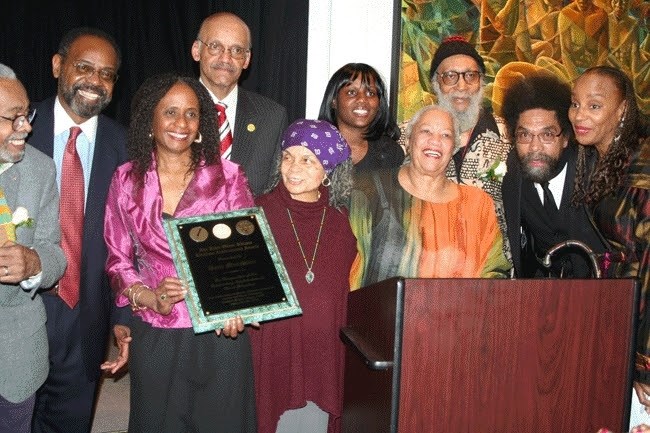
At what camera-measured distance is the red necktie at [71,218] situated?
347 centimetres

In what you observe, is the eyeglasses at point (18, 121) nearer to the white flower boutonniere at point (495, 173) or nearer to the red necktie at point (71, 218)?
the red necktie at point (71, 218)

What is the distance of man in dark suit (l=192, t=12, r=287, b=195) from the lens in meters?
3.87

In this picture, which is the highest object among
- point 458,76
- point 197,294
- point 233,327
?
point 458,76

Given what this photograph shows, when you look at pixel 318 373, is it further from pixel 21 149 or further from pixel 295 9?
pixel 295 9

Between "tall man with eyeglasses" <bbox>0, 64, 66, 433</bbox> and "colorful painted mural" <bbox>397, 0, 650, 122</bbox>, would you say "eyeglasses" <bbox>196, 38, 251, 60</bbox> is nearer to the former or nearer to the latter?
"tall man with eyeglasses" <bbox>0, 64, 66, 433</bbox>

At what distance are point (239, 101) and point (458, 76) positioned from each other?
5.04 ft

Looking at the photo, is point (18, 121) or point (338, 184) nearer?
point (18, 121)

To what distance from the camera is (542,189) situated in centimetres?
397

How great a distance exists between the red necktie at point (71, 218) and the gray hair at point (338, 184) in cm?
93

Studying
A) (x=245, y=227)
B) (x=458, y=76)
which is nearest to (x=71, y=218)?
(x=245, y=227)

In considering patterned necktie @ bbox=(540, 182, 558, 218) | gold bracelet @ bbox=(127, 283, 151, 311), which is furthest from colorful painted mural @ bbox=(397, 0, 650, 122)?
gold bracelet @ bbox=(127, 283, 151, 311)

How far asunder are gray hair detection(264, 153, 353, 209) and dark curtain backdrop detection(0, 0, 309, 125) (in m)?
2.44

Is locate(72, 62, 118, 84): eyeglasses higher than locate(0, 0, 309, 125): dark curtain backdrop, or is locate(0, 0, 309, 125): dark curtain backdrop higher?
locate(0, 0, 309, 125): dark curtain backdrop

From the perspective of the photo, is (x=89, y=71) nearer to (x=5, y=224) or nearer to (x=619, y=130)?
(x=5, y=224)
